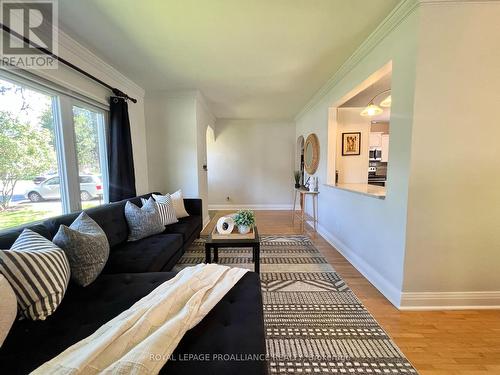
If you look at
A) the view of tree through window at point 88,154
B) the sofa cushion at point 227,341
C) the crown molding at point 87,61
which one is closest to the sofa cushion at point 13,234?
the view of tree through window at point 88,154

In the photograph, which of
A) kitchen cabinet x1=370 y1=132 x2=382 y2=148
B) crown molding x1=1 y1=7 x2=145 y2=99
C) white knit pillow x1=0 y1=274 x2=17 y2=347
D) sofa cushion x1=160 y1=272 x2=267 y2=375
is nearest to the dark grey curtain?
crown molding x1=1 y1=7 x2=145 y2=99

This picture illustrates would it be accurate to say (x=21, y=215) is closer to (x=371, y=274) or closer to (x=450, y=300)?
(x=371, y=274)

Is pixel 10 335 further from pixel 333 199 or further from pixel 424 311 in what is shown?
pixel 333 199

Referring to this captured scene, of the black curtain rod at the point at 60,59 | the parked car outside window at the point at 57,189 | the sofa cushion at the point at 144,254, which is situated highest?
the black curtain rod at the point at 60,59

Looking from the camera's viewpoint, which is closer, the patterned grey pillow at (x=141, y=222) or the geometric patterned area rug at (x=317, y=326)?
the geometric patterned area rug at (x=317, y=326)

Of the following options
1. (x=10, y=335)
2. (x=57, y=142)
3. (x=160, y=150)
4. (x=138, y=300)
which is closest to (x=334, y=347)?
(x=138, y=300)

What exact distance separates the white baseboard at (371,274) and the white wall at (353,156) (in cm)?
120

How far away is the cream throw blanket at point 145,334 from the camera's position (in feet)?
2.36

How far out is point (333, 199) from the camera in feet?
10.5

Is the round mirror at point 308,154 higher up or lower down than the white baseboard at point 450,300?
higher up

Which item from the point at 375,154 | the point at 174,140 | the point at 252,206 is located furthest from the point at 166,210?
the point at 375,154

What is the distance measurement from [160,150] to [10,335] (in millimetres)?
3125

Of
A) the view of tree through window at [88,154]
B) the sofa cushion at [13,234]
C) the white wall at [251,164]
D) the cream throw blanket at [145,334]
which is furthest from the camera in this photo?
the white wall at [251,164]

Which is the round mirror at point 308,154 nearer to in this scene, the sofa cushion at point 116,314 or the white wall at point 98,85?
the white wall at point 98,85
